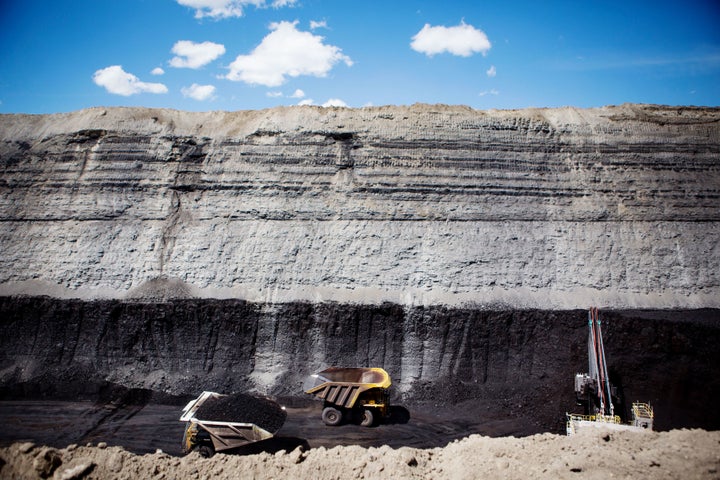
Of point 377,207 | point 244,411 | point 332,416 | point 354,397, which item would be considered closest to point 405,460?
point 354,397

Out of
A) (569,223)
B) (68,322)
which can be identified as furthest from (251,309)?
(569,223)

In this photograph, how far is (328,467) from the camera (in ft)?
29.1

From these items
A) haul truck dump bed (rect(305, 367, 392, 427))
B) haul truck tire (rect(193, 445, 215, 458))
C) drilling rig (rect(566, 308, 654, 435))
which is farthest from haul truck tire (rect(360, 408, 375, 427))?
drilling rig (rect(566, 308, 654, 435))

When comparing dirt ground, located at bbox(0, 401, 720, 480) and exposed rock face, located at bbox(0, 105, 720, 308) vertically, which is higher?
exposed rock face, located at bbox(0, 105, 720, 308)

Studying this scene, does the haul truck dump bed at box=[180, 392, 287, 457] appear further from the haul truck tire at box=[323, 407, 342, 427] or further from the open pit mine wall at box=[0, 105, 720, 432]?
the open pit mine wall at box=[0, 105, 720, 432]

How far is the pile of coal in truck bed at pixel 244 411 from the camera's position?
982 centimetres

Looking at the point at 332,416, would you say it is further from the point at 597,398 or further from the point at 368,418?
the point at 597,398

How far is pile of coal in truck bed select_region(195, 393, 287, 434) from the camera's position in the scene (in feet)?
32.2

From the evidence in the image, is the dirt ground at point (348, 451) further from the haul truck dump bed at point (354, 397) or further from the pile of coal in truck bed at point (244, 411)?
the pile of coal in truck bed at point (244, 411)

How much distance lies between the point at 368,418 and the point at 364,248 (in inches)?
190

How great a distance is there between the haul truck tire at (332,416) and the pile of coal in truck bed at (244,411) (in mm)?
1360

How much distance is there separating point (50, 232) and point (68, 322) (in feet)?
10.6

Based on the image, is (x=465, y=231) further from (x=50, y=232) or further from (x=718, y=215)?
Result: (x=50, y=232)

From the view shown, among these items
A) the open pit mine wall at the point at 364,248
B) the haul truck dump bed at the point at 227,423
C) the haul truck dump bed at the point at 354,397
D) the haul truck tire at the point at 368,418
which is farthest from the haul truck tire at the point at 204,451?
the haul truck tire at the point at 368,418
